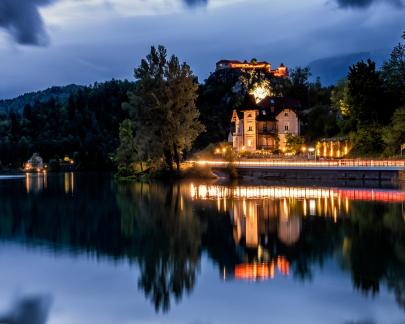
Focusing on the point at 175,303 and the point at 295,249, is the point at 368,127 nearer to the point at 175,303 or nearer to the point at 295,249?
the point at 295,249

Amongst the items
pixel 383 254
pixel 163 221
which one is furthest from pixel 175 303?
pixel 163 221

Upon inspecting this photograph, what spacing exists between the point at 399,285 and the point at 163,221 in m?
16.0

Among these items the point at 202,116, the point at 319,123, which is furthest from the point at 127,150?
the point at 202,116

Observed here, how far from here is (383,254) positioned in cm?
2009

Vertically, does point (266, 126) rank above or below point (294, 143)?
above

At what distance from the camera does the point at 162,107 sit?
215 feet

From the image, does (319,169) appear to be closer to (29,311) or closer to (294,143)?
(294,143)

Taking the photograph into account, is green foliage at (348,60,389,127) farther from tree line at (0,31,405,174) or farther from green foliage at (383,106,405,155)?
green foliage at (383,106,405,155)

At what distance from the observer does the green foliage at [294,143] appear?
89125mm

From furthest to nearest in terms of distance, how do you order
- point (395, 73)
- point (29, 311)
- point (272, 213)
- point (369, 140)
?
point (395, 73), point (369, 140), point (272, 213), point (29, 311)

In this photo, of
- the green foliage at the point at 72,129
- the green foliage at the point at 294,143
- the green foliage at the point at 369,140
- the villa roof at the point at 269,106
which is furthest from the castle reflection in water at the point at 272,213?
the green foliage at the point at 72,129

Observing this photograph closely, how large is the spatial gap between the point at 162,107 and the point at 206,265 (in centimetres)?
4751

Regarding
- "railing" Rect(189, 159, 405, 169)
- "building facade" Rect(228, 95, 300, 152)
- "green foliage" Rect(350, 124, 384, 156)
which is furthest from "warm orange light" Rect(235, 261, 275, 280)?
"building facade" Rect(228, 95, 300, 152)

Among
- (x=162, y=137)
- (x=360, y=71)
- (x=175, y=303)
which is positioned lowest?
(x=175, y=303)
